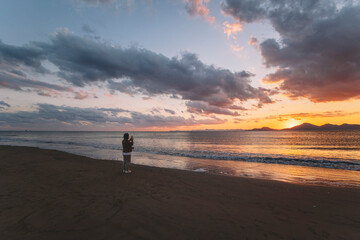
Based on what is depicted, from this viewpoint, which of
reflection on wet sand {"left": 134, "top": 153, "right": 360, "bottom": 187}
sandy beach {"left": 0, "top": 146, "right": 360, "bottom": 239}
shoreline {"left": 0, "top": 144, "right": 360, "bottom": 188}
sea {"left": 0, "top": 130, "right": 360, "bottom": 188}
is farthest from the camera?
sea {"left": 0, "top": 130, "right": 360, "bottom": 188}

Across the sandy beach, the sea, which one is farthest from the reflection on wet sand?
the sandy beach

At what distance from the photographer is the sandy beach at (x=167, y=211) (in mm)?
4707

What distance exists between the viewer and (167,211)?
605cm

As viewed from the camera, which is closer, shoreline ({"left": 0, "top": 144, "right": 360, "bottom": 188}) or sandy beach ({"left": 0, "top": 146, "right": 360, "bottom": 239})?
sandy beach ({"left": 0, "top": 146, "right": 360, "bottom": 239})

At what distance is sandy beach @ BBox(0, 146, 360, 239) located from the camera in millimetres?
4707

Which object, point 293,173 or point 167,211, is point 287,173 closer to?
point 293,173

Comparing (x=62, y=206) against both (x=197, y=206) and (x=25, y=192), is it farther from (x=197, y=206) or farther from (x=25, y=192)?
(x=197, y=206)

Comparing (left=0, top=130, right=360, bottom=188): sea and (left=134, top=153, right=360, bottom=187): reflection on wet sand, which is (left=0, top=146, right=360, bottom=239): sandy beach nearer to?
(left=134, top=153, right=360, bottom=187): reflection on wet sand

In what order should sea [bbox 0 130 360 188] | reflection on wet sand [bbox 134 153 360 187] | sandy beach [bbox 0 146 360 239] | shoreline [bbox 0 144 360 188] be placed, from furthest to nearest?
sea [bbox 0 130 360 188] → reflection on wet sand [bbox 134 153 360 187] → shoreline [bbox 0 144 360 188] → sandy beach [bbox 0 146 360 239]

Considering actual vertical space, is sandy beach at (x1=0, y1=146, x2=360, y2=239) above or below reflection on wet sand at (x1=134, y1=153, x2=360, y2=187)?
above

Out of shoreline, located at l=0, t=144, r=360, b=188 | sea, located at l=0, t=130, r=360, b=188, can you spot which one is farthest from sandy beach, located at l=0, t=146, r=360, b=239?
sea, located at l=0, t=130, r=360, b=188

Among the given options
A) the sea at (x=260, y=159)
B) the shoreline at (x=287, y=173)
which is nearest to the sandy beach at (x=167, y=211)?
the shoreline at (x=287, y=173)

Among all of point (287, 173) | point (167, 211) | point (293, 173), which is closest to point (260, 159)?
point (293, 173)

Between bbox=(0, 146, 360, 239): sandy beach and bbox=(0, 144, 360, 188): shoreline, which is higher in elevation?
bbox=(0, 146, 360, 239): sandy beach
